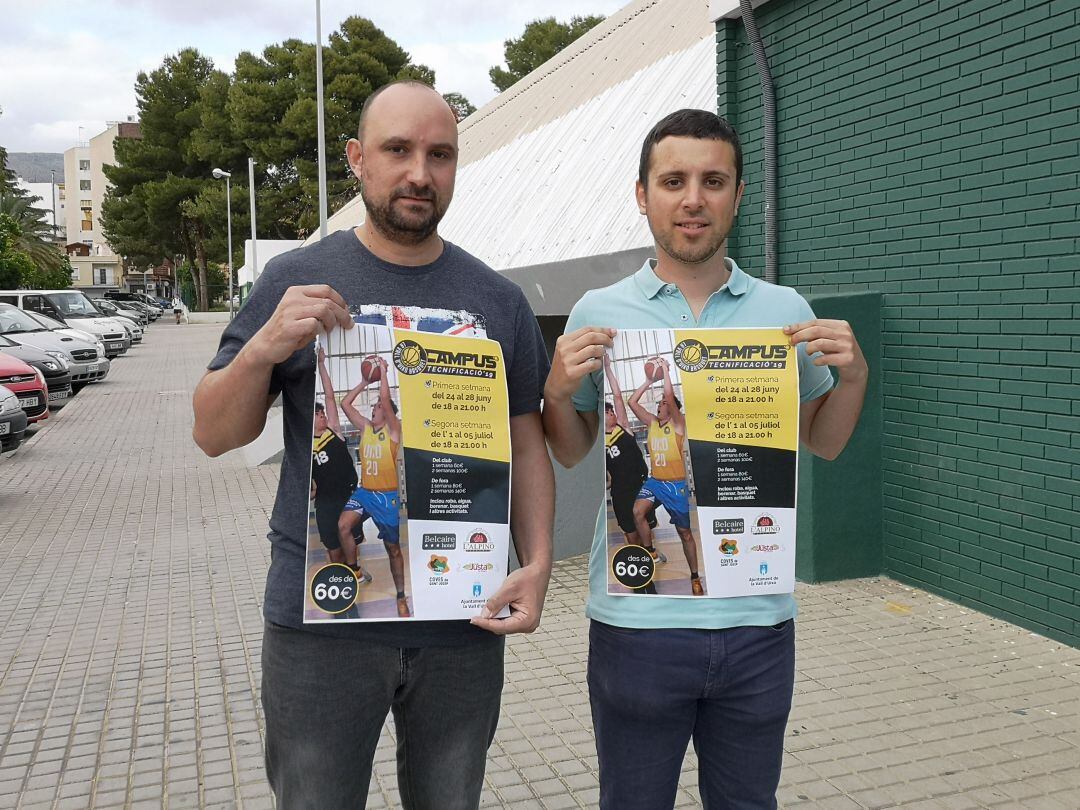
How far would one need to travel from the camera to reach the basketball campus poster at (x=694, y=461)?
2318mm

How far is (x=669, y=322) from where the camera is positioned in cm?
238

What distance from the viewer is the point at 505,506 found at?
2314 mm

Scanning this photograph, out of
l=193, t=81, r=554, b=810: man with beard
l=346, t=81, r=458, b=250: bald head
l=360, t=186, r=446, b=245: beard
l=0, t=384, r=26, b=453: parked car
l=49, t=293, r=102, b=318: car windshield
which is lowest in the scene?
l=0, t=384, r=26, b=453: parked car

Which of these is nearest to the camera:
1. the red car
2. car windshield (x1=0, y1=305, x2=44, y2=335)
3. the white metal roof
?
the white metal roof

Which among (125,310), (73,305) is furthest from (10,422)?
(125,310)

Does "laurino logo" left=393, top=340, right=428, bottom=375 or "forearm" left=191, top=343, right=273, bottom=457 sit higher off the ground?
"laurino logo" left=393, top=340, right=428, bottom=375

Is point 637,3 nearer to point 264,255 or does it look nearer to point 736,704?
point 736,704

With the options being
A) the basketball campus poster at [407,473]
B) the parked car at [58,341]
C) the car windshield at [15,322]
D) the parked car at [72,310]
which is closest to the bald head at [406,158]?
the basketball campus poster at [407,473]

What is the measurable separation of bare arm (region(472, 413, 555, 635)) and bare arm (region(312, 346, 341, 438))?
0.44 meters

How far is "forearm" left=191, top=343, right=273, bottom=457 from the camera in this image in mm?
2115

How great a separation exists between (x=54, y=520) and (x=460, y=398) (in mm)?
8580

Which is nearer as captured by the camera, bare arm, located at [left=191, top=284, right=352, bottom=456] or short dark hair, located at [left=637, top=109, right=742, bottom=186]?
bare arm, located at [left=191, top=284, right=352, bottom=456]

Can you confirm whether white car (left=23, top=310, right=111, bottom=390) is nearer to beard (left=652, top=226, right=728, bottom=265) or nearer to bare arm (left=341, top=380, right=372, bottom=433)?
bare arm (left=341, top=380, right=372, bottom=433)

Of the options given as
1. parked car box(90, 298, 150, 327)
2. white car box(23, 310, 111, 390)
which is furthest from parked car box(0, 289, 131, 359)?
parked car box(90, 298, 150, 327)
